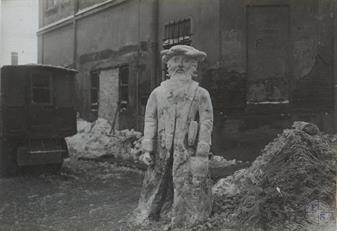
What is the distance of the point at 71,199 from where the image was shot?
7898mm

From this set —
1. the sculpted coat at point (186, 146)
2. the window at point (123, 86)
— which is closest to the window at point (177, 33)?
the window at point (123, 86)

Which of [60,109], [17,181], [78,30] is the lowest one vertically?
[17,181]

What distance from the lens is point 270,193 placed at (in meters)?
5.93

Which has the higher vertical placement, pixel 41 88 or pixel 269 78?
pixel 269 78

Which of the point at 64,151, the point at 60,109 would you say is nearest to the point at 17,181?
the point at 64,151

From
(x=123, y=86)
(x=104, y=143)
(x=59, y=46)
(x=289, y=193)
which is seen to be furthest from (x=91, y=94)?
(x=289, y=193)

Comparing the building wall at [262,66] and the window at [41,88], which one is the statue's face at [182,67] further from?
the building wall at [262,66]

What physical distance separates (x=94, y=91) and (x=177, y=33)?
5532mm

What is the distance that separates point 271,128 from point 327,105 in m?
1.37

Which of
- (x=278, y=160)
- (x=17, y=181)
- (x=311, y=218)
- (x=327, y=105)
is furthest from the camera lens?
(x=327, y=105)

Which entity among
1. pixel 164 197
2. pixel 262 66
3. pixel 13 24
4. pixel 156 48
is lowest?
pixel 164 197

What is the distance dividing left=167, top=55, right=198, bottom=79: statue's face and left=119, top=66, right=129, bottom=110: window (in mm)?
9567

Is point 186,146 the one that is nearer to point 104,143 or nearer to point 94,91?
point 104,143

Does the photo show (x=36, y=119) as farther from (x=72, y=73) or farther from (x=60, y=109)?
(x=72, y=73)
